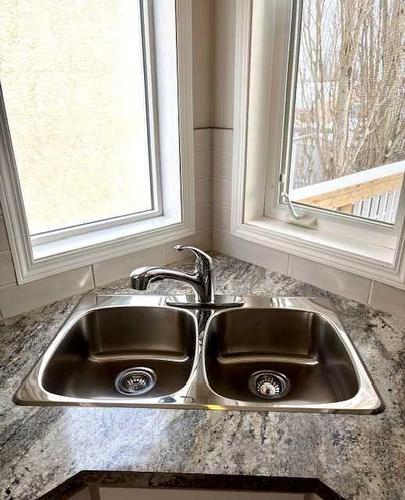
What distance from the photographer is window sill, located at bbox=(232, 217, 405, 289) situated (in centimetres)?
104

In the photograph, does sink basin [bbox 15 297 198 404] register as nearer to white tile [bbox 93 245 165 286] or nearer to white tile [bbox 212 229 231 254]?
white tile [bbox 93 245 165 286]

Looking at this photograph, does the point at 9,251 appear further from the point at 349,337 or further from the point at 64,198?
the point at 349,337

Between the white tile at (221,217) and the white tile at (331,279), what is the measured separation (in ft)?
0.96

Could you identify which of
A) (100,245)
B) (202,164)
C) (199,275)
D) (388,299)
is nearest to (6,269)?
(100,245)

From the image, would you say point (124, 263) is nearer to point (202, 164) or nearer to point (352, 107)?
point (202, 164)

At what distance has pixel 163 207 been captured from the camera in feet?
4.74

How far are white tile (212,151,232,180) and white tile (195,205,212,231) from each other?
130 mm

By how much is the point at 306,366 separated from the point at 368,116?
0.73 meters

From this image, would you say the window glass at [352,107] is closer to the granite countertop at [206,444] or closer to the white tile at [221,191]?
the white tile at [221,191]

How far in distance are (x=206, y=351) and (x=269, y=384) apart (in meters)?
0.19

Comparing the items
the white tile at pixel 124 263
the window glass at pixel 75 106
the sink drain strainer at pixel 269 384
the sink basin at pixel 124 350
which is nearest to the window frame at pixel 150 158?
the window glass at pixel 75 106

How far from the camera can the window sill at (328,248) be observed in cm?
104

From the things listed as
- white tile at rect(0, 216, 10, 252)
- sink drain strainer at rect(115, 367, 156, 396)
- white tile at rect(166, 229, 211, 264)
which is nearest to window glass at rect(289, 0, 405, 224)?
white tile at rect(166, 229, 211, 264)

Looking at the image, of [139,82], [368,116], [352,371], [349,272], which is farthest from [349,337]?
[139,82]
